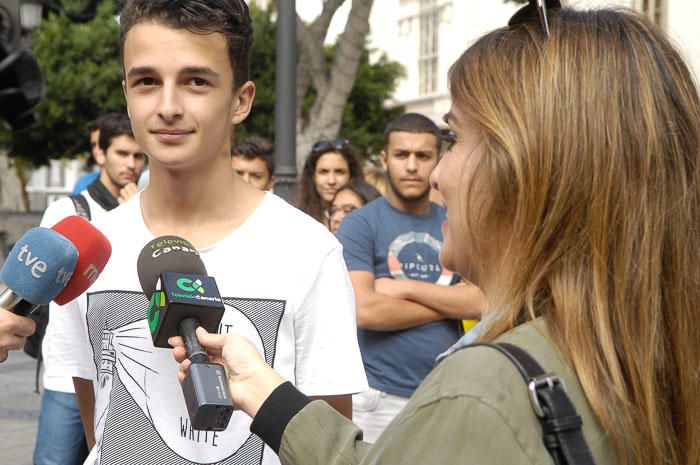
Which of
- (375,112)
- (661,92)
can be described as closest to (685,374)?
(661,92)

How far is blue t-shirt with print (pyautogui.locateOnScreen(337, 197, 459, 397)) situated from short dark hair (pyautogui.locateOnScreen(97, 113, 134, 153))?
7.39ft

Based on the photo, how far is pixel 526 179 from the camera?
156 centimetres

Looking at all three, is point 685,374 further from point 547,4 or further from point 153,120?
point 153,120

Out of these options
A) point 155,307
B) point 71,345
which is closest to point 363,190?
point 71,345

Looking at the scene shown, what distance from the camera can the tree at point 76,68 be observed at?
2322cm

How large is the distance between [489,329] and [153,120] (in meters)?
1.22

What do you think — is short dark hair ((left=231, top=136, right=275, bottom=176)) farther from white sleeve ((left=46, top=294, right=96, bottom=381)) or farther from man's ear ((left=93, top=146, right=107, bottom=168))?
white sleeve ((left=46, top=294, right=96, bottom=381))

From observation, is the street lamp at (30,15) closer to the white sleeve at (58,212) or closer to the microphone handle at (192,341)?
the white sleeve at (58,212)

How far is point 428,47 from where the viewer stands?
33.6 meters

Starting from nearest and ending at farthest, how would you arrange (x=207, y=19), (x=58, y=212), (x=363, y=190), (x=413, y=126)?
(x=207, y=19) → (x=58, y=212) → (x=413, y=126) → (x=363, y=190)

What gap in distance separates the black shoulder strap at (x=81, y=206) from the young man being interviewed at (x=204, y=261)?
251 cm

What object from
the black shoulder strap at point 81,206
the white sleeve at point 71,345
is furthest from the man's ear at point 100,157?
the white sleeve at point 71,345

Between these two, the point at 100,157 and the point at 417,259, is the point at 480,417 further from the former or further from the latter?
the point at 100,157

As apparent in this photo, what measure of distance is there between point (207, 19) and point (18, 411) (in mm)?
6531
